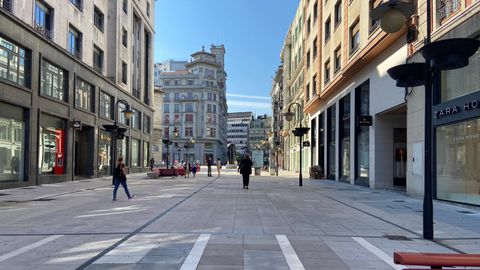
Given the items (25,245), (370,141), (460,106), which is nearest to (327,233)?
(25,245)

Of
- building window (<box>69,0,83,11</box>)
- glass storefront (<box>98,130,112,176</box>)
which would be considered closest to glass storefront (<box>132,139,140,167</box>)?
glass storefront (<box>98,130,112,176</box>)

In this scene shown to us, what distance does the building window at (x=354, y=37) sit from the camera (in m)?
28.4

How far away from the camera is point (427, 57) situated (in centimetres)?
909

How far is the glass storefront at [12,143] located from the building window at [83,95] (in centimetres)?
822

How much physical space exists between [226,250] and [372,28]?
19.4 meters

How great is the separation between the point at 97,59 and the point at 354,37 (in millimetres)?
19906

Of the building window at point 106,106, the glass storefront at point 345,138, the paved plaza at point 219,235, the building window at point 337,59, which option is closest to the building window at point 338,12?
the building window at point 337,59

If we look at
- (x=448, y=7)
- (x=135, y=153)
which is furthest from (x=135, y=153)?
(x=448, y=7)

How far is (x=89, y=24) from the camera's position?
34469mm

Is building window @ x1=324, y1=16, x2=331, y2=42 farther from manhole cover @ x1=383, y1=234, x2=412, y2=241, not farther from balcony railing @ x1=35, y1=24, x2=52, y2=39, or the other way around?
manhole cover @ x1=383, y1=234, x2=412, y2=241

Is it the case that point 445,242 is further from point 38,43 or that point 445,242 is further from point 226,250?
point 38,43

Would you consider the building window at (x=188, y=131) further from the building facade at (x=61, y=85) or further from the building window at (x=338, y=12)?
the building window at (x=338, y=12)

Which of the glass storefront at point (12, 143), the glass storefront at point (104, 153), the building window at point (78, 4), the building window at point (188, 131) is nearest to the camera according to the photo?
the glass storefront at point (12, 143)

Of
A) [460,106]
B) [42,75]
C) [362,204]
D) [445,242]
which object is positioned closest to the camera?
[445,242]
